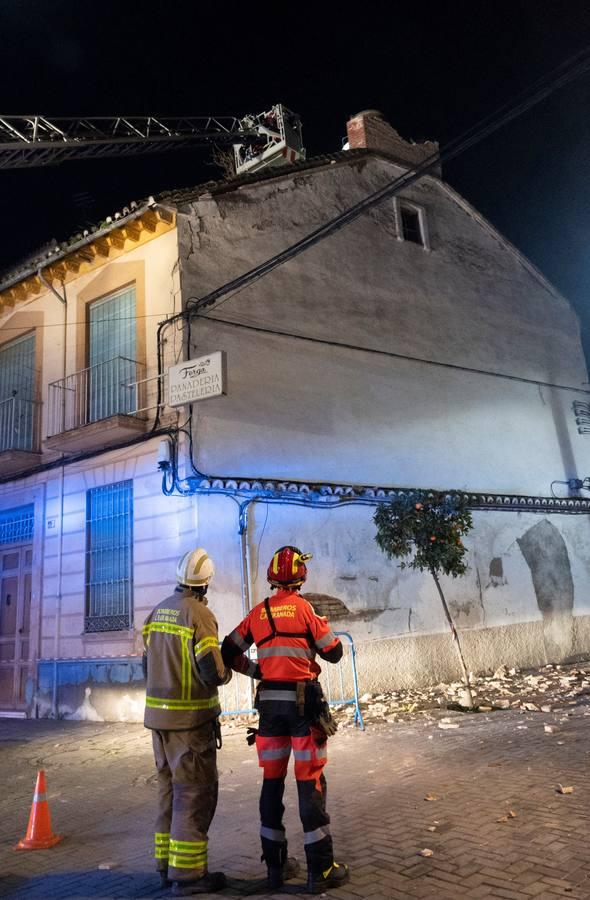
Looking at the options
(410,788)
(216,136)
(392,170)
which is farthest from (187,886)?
(216,136)

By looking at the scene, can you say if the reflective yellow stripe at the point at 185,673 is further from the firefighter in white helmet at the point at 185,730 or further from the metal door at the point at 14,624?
the metal door at the point at 14,624

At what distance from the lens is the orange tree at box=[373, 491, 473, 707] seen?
393 inches

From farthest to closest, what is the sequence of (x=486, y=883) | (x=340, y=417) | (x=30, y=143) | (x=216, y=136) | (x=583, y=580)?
(x=216, y=136) → (x=30, y=143) → (x=583, y=580) → (x=340, y=417) → (x=486, y=883)

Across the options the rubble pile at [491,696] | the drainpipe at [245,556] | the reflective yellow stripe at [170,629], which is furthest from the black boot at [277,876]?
the drainpipe at [245,556]

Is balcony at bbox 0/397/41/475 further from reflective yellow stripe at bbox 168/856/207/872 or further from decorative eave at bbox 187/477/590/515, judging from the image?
reflective yellow stripe at bbox 168/856/207/872

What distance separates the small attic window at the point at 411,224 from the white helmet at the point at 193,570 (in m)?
12.4

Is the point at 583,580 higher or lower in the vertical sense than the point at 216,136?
lower

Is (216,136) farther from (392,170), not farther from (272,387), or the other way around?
(272,387)

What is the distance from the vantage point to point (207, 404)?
10461 millimetres

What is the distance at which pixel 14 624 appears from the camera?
1222 cm

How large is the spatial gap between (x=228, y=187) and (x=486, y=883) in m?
11.2

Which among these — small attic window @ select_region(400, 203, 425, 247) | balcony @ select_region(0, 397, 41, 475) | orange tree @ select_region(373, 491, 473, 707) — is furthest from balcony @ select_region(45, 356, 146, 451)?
small attic window @ select_region(400, 203, 425, 247)

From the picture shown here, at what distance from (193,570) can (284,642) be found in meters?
0.71

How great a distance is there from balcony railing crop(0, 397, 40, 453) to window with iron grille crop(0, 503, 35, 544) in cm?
119
